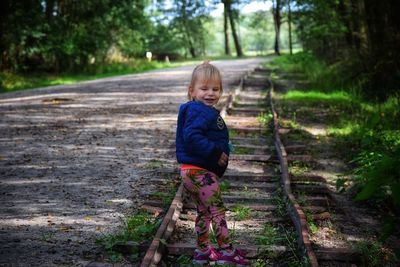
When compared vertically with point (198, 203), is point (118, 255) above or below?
below

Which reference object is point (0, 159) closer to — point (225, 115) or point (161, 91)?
point (225, 115)

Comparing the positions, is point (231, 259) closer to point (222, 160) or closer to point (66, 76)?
point (222, 160)

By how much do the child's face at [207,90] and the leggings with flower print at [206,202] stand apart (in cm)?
56

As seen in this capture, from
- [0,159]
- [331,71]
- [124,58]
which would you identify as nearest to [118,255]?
[0,159]

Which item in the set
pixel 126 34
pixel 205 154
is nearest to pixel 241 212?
pixel 205 154

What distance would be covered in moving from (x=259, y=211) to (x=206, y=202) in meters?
1.32

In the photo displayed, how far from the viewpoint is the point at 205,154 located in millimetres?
3496

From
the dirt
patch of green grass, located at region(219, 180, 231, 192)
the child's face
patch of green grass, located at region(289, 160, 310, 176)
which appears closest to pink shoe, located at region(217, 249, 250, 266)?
the dirt

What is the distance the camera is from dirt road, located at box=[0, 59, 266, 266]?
3988mm

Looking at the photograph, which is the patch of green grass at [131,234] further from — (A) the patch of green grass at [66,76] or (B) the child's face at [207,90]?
(A) the patch of green grass at [66,76]

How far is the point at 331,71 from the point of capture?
17.3m

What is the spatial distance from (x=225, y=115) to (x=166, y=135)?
2.00m

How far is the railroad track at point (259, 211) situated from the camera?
3.73m

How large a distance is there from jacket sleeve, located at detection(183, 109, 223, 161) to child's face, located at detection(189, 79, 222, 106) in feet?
0.43
